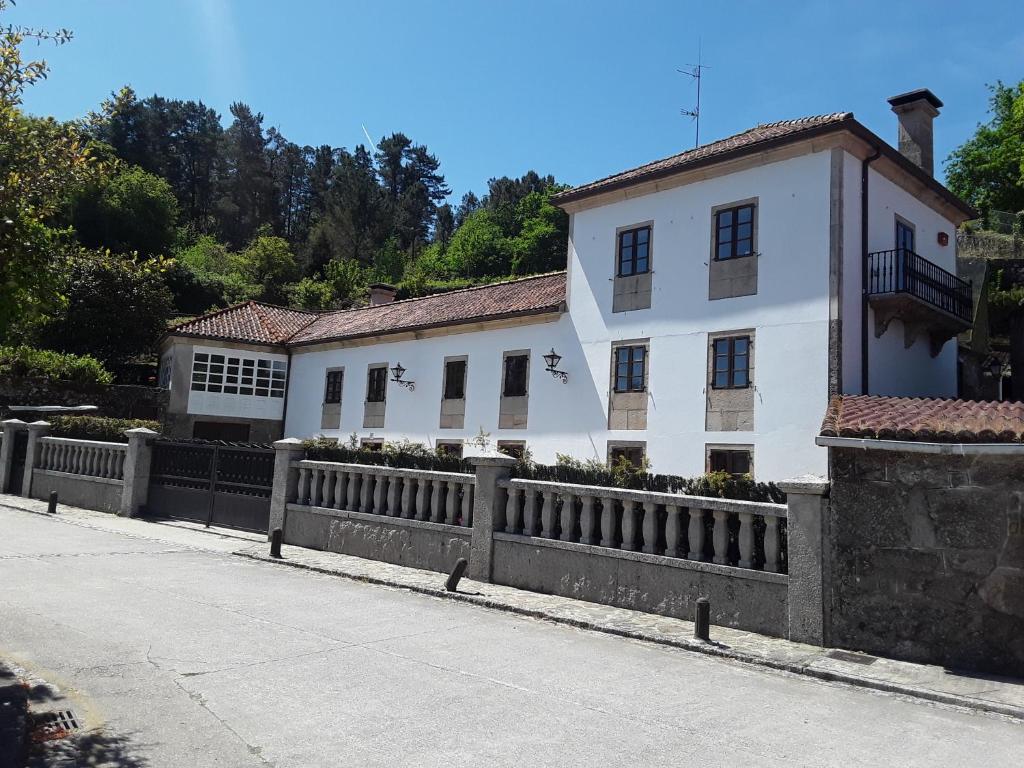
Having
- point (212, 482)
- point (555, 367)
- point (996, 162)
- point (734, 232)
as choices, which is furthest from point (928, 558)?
point (996, 162)

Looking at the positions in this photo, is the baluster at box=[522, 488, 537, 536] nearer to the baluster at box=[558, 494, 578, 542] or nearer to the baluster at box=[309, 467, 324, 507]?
the baluster at box=[558, 494, 578, 542]

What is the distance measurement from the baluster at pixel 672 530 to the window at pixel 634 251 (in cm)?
1226

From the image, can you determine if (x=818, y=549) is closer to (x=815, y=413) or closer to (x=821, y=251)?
(x=815, y=413)

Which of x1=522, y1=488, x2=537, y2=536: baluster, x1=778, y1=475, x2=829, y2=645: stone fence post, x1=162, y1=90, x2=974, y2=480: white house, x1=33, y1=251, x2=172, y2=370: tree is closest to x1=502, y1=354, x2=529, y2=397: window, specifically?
x1=162, y1=90, x2=974, y2=480: white house

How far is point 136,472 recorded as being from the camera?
16.9 meters

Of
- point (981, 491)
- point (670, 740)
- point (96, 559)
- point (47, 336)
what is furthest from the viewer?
point (47, 336)

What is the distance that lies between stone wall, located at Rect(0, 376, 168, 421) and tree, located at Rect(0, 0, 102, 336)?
25.7 m

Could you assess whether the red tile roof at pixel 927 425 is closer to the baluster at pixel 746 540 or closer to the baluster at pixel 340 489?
the baluster at pixel 746 540

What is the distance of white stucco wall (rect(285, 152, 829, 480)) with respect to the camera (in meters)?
16.9

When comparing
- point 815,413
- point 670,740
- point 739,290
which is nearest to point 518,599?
point 670,740

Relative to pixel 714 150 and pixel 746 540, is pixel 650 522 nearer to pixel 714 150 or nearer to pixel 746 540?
pixel 746 540

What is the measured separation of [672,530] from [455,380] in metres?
16.6

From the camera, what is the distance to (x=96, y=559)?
11289mm

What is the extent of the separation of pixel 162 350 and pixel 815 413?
1085 inches
